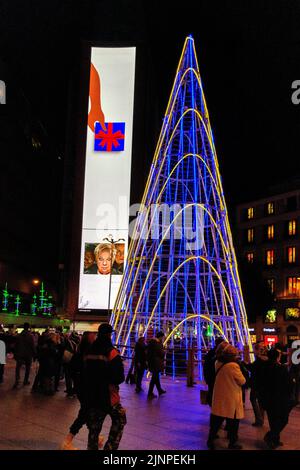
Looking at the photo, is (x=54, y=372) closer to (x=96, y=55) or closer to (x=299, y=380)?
(x=299, y=380)

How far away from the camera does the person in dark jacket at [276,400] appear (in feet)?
28.6

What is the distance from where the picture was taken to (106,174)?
5812 cm

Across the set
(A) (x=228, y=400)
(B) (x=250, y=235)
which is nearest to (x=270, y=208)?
(B) (x=250, y=235)

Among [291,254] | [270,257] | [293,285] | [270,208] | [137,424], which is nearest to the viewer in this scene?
[137,424]

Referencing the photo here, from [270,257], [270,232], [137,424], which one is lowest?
[137,424]

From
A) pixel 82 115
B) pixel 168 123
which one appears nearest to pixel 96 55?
pixel 82 115

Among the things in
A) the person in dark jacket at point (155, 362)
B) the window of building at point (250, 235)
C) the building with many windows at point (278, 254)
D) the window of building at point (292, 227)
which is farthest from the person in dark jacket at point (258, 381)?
the window of building at point (250, 235)

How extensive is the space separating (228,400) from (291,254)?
50107 millimetres

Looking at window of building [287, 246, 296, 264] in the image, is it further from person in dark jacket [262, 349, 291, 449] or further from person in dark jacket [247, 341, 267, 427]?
person in dark jacket [262, 349, 291, 449]

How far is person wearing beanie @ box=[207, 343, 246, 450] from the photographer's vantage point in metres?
8.34

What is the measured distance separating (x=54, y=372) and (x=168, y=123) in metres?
9.50

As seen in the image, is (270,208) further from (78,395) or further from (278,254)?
(78,395)

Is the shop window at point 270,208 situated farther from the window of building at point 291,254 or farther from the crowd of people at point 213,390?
the crowd of people at point 213,390

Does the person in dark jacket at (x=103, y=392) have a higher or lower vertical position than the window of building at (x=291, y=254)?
lower
